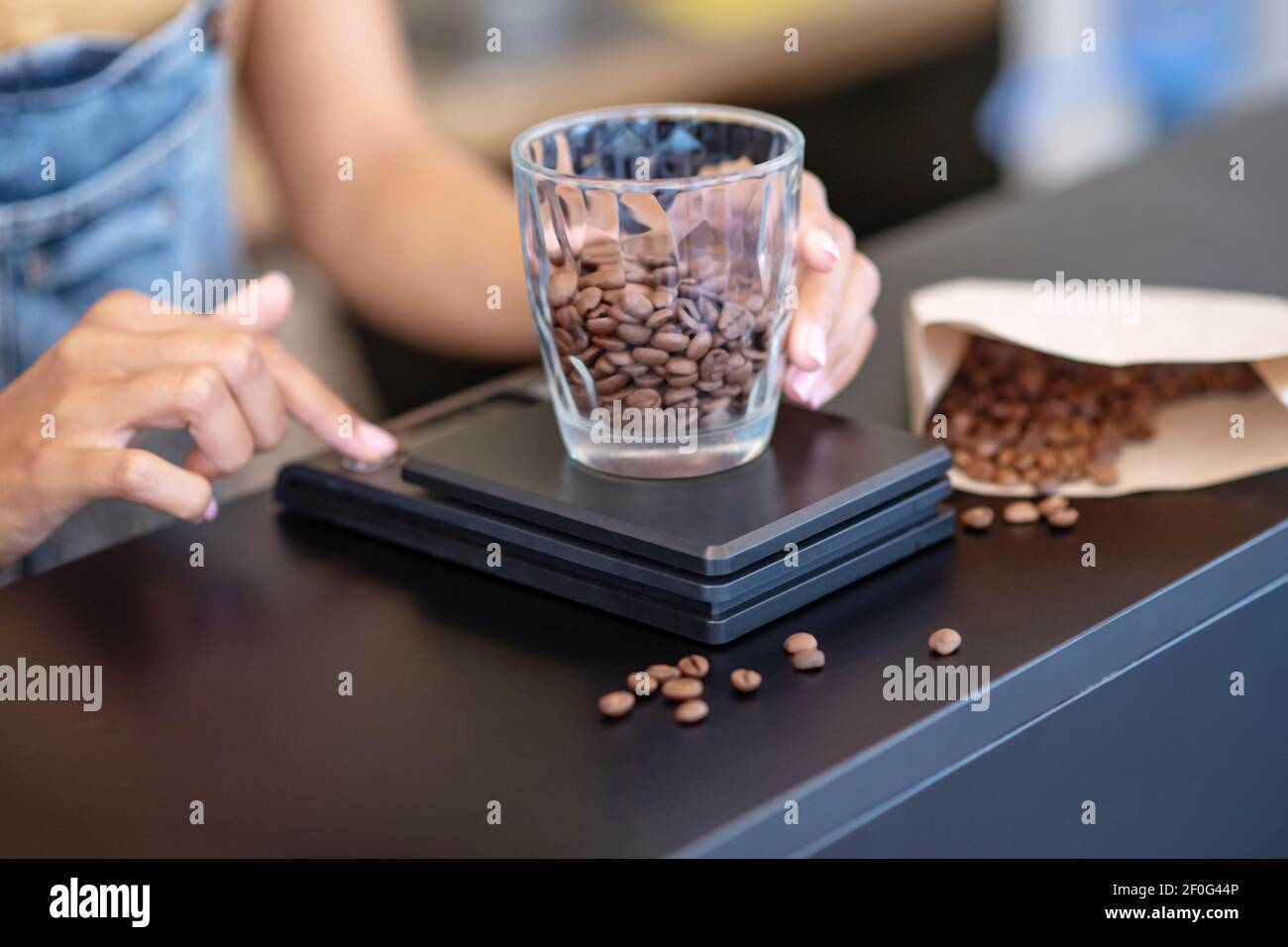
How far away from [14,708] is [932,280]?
803mm

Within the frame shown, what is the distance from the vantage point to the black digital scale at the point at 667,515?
0.79 meters

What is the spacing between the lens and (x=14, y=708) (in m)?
0.78

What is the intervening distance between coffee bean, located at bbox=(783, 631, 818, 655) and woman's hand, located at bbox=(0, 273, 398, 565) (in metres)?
0.32

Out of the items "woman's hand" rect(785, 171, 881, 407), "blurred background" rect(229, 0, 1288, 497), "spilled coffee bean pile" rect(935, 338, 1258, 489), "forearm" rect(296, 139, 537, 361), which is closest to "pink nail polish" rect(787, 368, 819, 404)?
"woman's hand" rect(785, 171, 881, 407)

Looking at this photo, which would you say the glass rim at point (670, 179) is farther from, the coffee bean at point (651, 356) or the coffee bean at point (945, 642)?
the coffee bean at point (945, 642)

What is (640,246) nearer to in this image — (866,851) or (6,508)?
(866,851)

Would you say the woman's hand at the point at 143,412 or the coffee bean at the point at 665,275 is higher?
the coffee bean at the point at 665,275

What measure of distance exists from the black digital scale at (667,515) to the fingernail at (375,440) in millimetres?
13

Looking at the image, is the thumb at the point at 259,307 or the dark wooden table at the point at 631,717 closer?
the dark wooden table at the point at 631,717

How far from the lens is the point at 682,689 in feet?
2.39

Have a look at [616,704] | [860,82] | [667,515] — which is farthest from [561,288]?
[860,82]

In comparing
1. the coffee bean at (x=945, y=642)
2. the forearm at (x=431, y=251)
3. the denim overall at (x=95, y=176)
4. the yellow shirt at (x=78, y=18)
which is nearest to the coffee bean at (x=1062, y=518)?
the coffee bean at (x=945, y=642)

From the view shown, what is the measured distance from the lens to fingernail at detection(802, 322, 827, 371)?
2.98 feet
